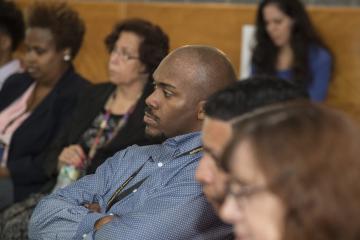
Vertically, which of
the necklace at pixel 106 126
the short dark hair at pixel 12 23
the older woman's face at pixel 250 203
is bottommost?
the necklace at pixel 106 126

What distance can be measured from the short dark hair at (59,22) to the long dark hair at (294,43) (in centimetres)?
139

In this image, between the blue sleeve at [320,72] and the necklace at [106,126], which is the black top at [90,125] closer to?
the necklace at [106,126]

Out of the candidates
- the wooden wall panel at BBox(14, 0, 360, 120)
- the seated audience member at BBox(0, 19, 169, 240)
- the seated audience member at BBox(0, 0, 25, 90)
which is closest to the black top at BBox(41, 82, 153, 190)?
the seated audience member at BBox(0, 19, 169, 240)

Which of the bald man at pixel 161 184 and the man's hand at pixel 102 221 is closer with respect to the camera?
the bald man at pixel 161 184

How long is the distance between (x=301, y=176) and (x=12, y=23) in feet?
11.3

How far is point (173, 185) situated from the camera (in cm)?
199

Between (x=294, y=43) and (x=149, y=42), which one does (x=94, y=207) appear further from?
(x=294, y=43)

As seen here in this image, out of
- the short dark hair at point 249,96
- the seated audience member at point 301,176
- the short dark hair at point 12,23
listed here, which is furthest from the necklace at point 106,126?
the seated audience member at point 301,176

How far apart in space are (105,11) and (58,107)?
1794mm

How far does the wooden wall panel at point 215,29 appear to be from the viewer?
4.55m

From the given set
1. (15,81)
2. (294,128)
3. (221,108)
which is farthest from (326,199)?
(15,81)

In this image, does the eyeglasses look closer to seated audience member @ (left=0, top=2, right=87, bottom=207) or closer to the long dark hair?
seated audience member @ (left=0, top=2, right=87, bottom=207)

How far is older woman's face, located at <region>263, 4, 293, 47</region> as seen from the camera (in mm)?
4551

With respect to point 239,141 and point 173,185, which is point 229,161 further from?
point 173,185
